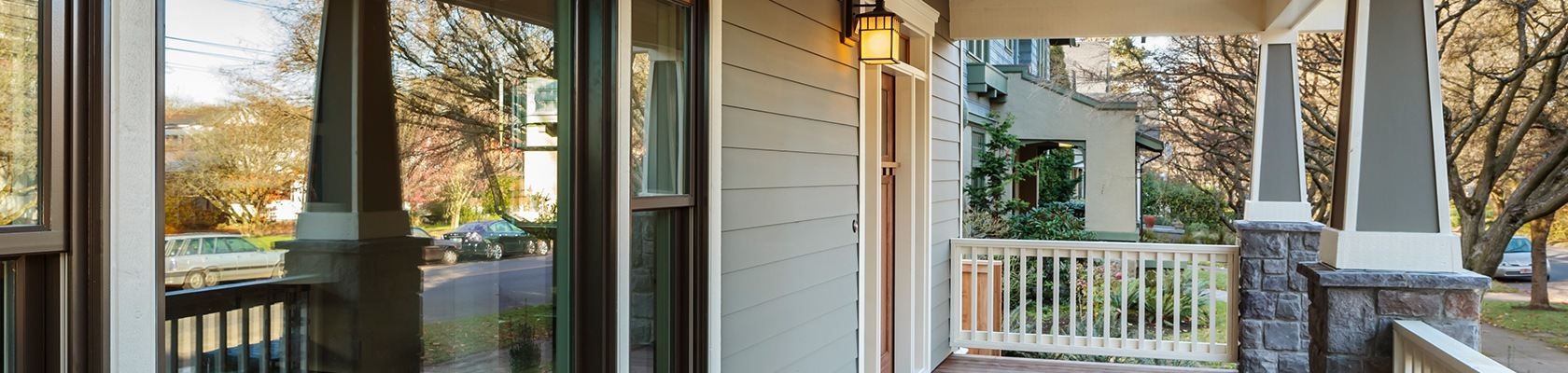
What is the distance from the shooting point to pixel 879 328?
430 centimetres

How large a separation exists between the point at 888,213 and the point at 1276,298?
2162 mm

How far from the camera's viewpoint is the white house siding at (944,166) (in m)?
5.27

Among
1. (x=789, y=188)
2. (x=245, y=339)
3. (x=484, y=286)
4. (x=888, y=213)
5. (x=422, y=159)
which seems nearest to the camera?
(x=245, y=339)

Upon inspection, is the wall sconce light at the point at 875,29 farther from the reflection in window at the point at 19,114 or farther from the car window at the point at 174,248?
the reflection in window at the point at 19,114

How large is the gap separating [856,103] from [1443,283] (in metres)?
2.05

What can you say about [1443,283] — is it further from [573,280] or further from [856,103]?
[573,280]

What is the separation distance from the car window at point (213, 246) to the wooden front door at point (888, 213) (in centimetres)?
363

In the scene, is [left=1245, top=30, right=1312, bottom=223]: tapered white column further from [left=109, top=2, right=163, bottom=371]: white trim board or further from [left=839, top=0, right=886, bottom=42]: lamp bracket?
[left=109, top=2, right=163, bottom=371]: white trim board

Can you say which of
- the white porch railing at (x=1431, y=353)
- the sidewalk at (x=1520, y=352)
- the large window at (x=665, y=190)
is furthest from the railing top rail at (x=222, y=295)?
the sidewalk at (x=1520, y=352)

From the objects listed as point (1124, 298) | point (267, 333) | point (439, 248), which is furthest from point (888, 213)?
point (267, 333)

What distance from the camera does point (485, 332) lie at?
1791 millimetres

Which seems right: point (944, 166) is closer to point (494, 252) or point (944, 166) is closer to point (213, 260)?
point (494, 252)

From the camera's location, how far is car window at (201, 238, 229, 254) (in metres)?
1.22

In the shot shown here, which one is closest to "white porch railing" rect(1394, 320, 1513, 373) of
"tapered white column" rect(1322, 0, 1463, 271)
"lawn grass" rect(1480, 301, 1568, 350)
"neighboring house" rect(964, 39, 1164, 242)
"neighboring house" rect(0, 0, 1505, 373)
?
"neighboring house" rect(0, 0, 1505, 373)
